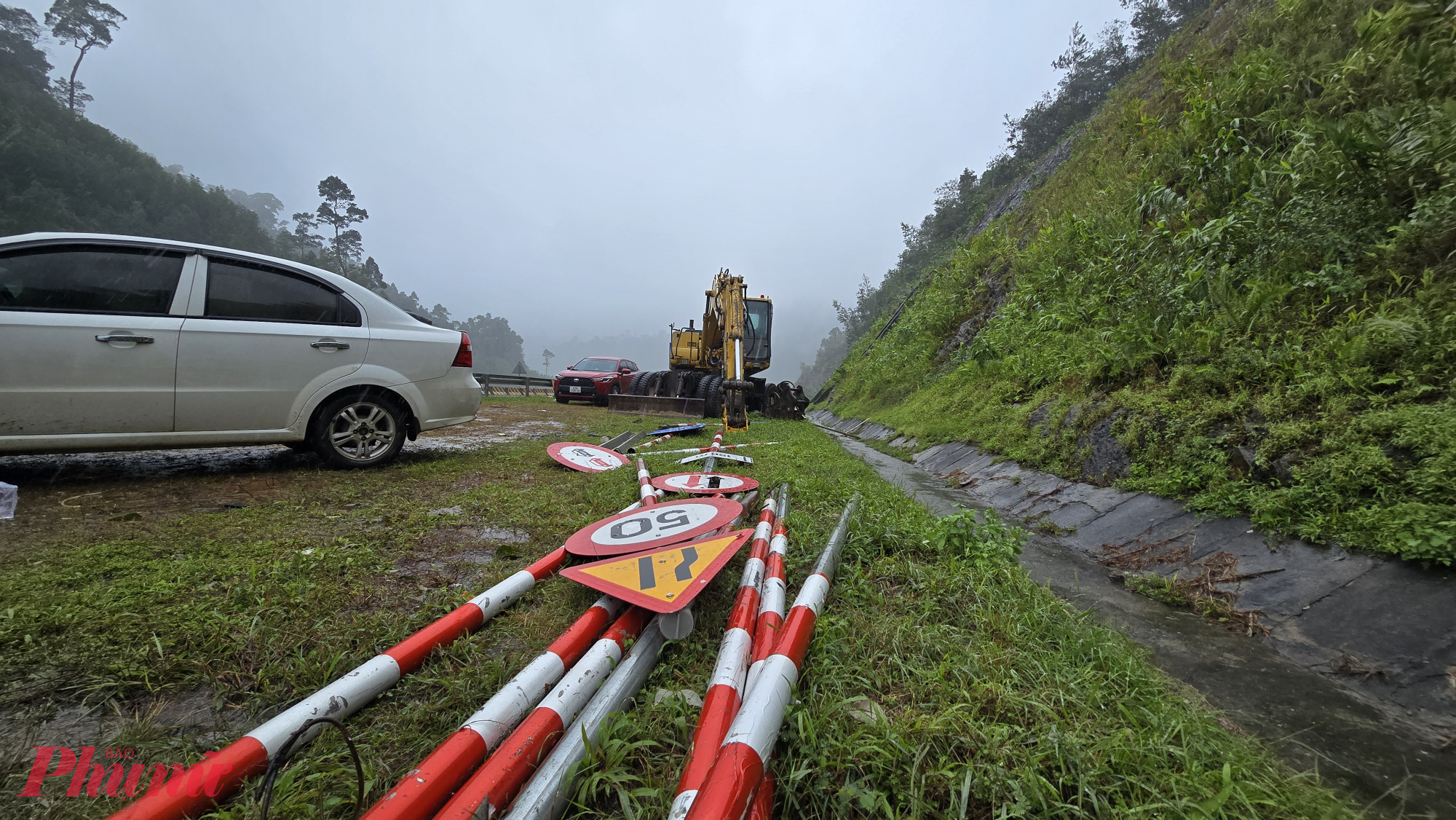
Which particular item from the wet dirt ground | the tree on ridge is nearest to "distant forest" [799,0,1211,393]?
the wet dirt ground

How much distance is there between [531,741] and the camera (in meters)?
1.22

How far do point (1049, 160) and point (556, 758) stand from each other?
86.2 ft

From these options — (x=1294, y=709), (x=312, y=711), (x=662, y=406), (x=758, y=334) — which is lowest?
(x=1294, y=709)

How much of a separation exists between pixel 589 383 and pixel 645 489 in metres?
12.7

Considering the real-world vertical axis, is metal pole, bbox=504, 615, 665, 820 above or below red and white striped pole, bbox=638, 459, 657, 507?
below

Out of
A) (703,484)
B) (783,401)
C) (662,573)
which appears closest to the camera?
(662,573)

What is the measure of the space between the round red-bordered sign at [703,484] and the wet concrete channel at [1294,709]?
6.69 ft

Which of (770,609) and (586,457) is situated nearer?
(770,609)

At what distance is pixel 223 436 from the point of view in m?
3.61

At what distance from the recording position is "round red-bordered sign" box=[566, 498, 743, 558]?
2436 millimetres

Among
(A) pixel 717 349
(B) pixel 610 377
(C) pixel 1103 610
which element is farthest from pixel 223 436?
(B) pixel 610 377

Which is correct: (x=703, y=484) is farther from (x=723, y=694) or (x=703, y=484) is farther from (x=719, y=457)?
(x=723, y=694)

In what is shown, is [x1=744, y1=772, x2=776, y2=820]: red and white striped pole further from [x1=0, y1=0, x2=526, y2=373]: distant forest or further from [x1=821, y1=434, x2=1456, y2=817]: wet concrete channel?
[x1=0, y1=0, x2=526, y2=373]: distant forest

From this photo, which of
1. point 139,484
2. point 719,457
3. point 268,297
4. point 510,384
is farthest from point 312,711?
point 510,384
